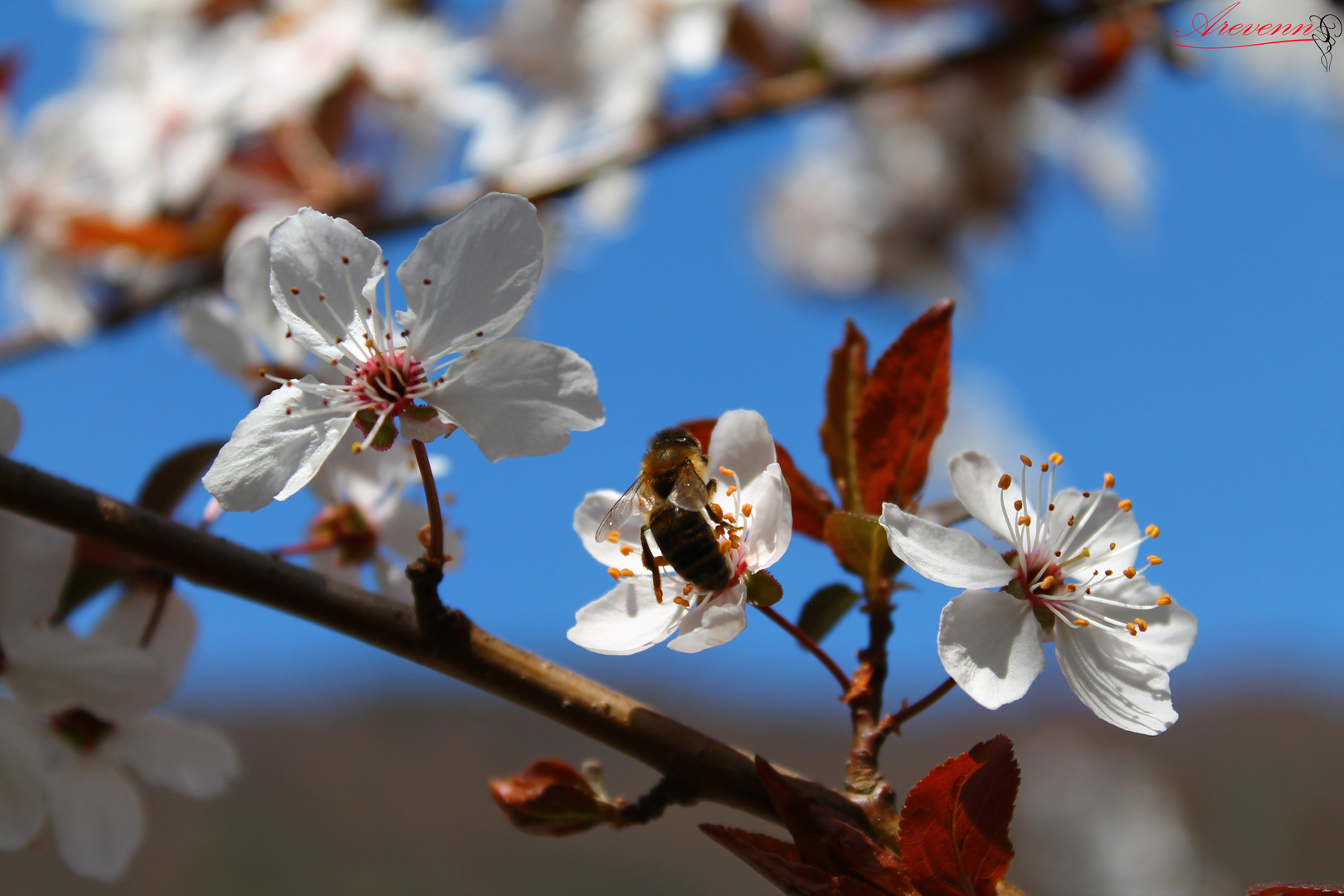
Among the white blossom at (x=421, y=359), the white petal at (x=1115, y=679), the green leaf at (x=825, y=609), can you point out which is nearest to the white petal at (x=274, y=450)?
the white blossom at (x=421, y=359)

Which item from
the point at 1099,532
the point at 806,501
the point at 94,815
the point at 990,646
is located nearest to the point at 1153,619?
the point at 1099,532

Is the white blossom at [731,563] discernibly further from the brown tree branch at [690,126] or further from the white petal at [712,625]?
the brown tree branch at [690,126]

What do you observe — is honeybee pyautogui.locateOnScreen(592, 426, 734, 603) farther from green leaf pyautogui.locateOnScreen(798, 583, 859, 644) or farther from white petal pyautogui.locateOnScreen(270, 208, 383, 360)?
white petal pyautogui.locateOnScreen(270, 208, 383, 360)

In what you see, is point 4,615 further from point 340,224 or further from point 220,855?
point 220,855

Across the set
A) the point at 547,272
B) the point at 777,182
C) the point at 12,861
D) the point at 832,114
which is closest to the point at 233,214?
the point at 547,272

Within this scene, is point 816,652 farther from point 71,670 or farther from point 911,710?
point 71,670
